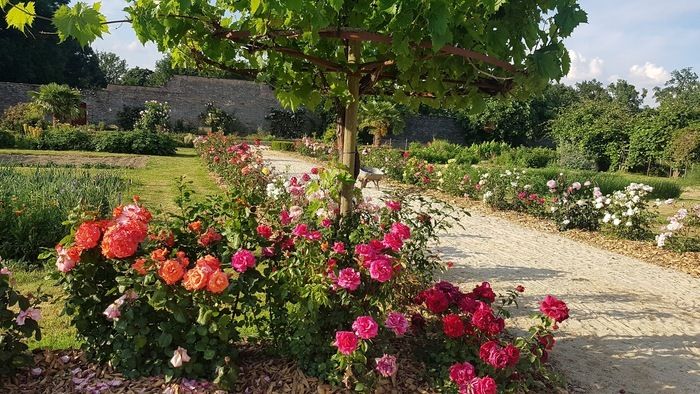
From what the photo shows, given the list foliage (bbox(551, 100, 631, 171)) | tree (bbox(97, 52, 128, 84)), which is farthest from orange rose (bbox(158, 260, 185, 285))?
tree (bbox(97, 52, 128, 84))

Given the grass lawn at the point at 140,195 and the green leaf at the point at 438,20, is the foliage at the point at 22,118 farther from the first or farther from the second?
the green leaf at the point at 438,20

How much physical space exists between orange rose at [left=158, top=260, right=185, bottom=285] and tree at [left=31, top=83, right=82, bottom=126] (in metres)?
22.9

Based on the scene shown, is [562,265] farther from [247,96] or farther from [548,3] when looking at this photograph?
[247,96]

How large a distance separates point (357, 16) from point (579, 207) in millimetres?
6854

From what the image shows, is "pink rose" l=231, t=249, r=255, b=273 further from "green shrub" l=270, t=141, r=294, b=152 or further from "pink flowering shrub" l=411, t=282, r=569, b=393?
"green shrub" l=270, t=141, r=294, b=152

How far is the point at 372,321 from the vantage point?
2246 mm

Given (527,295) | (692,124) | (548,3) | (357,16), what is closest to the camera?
(548,3)

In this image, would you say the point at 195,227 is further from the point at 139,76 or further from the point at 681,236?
the point at 139,76

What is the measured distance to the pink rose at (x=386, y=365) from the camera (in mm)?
2307

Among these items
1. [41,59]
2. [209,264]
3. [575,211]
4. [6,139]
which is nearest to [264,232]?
[209,264]

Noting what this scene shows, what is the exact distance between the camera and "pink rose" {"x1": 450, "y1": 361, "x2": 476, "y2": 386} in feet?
7.57

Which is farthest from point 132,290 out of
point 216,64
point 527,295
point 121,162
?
point 121,162

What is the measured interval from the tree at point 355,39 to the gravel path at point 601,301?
189cm

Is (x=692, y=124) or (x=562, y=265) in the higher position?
(x=692, y=124)
